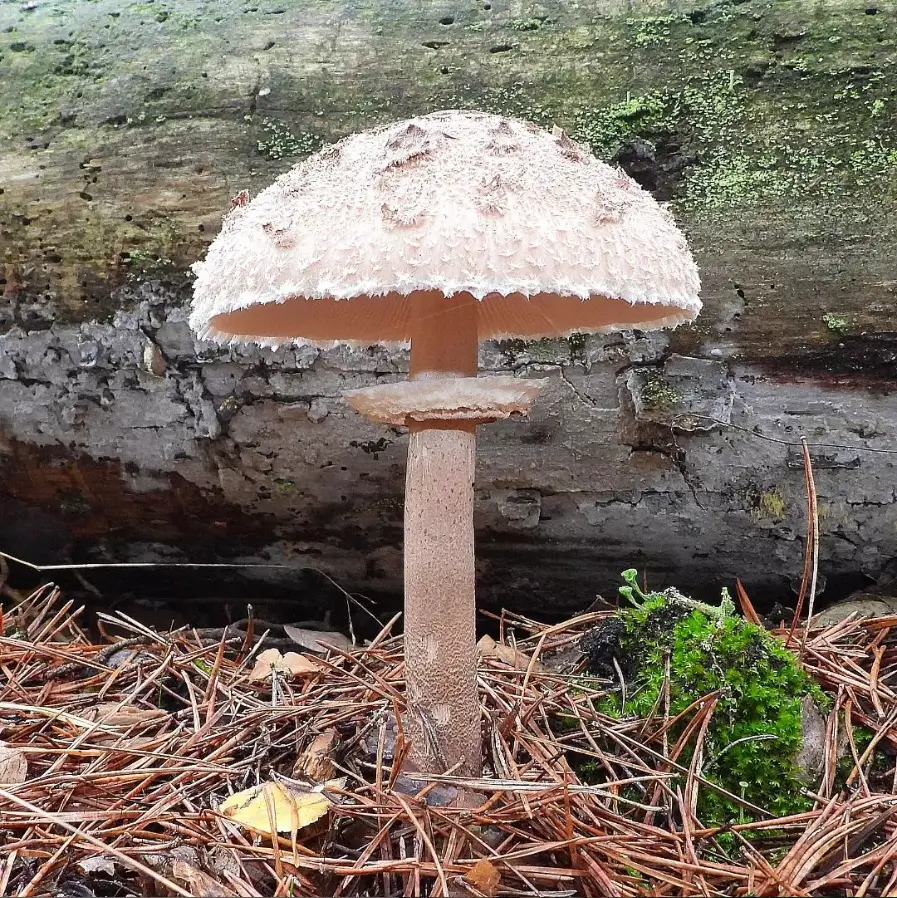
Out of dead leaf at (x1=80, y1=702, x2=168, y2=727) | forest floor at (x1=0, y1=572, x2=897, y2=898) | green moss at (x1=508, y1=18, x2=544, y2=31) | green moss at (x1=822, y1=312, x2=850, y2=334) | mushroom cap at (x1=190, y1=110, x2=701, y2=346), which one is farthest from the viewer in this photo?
green moss at (x1=508, y1=18, x2=544, y2=31)

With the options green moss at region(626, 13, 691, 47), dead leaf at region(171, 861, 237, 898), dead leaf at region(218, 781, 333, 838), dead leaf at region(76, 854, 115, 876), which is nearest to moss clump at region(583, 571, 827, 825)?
dead leaf at region(218, 781, 333, 838)

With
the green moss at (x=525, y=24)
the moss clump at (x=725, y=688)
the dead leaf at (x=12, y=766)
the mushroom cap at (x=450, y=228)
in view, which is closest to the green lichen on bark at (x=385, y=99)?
the green moss at (x=525, y=24)

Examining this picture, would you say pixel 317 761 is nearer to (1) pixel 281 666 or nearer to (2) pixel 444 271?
(1) pixel 281 666

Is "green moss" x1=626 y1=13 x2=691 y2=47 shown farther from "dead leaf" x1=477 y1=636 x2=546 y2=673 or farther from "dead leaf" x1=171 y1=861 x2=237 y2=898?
"dead leaf" x1=171 y1=861 x2=237 y2=898

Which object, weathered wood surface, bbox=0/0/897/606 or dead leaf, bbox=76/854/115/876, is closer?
dead leaf, bbox=76/854/115/876

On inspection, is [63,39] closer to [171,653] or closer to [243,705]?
[171,653]
